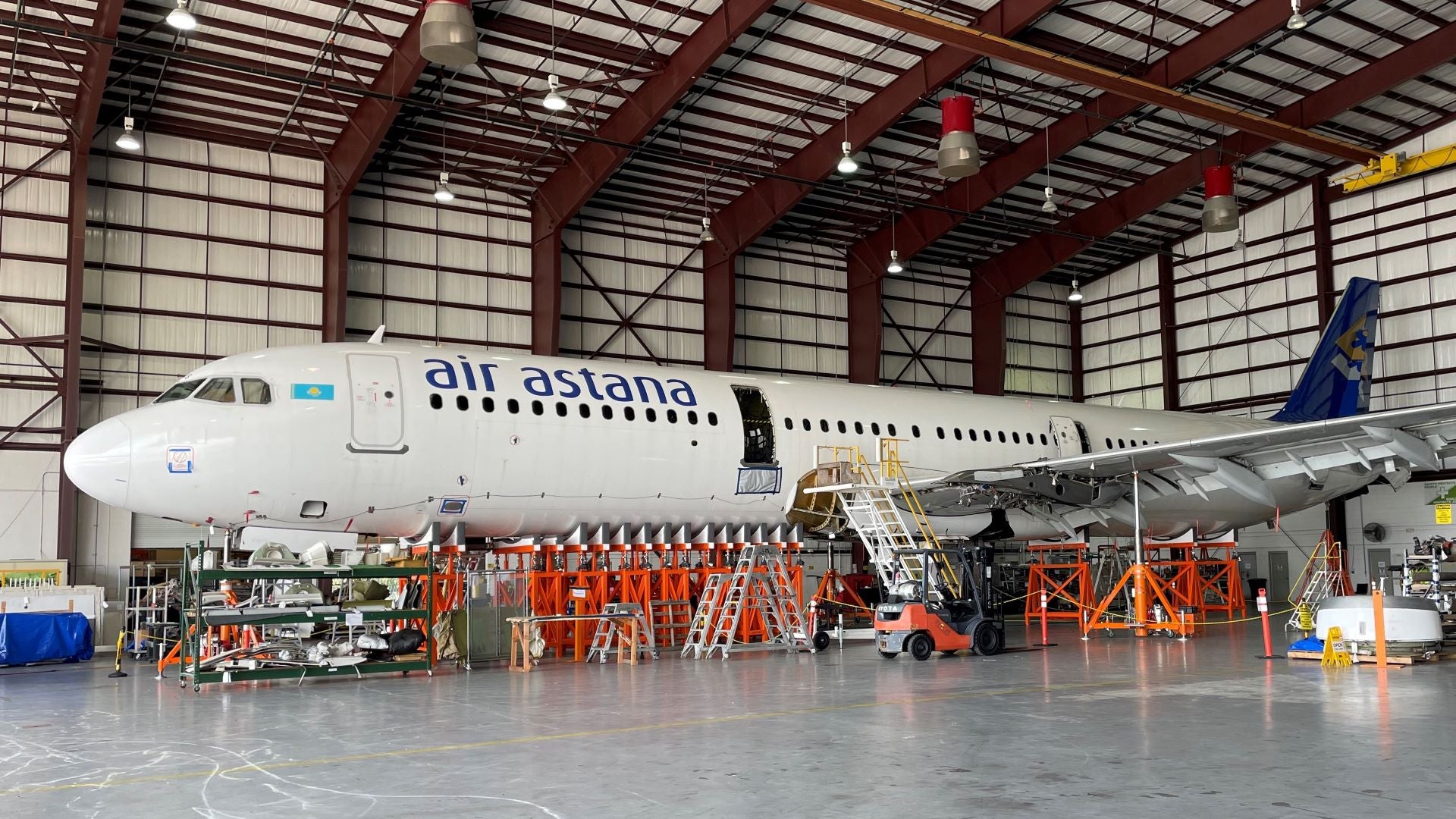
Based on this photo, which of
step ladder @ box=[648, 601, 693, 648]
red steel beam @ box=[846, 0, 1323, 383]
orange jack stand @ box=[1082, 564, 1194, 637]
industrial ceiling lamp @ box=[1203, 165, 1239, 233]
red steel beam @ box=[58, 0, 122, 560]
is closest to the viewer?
step ladder @ box=[648, 601, 693, 648]

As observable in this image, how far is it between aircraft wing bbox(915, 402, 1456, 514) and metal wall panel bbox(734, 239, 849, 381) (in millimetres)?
16270

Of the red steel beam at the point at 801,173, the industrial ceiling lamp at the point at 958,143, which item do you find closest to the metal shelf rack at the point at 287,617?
the industrial ceiling lamp at the point at 958,143

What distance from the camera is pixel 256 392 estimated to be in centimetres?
1563

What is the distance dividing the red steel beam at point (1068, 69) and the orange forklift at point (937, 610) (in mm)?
10766

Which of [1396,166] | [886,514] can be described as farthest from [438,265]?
[1396,166]

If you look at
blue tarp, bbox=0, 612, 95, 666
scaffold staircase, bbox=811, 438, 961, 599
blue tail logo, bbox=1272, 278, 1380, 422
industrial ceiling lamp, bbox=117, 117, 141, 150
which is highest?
industrial ceiling lamp, bbox=117, 117, 141, 150

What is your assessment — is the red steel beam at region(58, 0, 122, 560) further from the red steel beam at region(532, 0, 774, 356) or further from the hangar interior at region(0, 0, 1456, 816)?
the red steel beam at region(532, 0, 774, 356)

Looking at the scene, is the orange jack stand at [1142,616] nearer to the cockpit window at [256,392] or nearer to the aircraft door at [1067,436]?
the aircraft door at [1067,436]

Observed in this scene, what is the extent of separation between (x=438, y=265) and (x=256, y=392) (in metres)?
17.1

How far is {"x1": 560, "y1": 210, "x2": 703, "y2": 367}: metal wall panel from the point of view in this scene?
3416 cm

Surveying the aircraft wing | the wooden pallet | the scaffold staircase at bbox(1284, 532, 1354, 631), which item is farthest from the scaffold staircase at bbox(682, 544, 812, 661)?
the scaffold staircase at bbox(1284, 532, 1354, 631)

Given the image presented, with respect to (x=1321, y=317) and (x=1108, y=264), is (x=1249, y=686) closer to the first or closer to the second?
(x=1321, y=317)

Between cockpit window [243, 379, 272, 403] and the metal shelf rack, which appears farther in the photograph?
cockpit window [243, 379, 272, 403]

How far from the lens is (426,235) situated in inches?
1267
